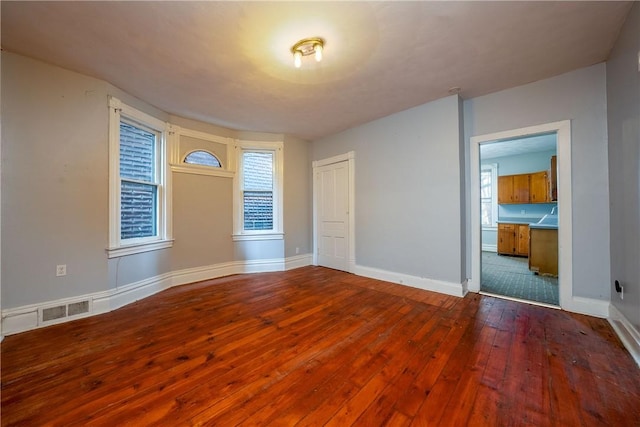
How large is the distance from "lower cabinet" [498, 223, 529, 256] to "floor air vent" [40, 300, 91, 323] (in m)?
8.11

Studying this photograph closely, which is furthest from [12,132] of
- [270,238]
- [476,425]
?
[476,425]

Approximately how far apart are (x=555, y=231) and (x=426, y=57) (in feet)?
12.5

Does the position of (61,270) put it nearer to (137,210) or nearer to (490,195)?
(137,210)

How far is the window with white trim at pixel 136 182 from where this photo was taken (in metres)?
2.82

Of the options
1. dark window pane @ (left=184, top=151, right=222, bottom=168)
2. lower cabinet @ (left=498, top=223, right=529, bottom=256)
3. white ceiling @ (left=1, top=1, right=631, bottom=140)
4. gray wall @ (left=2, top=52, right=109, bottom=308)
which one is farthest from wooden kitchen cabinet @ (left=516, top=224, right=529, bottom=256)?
gray wall @ (left=2, top=52, right=109, bottom=308)

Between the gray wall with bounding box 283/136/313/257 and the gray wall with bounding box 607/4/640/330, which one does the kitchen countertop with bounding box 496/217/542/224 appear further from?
the gray wall with bounding box 283/136/313/257

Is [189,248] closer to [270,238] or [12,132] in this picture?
[270,238]

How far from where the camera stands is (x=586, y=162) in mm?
2551

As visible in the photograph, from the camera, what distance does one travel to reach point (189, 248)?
12.6 ft

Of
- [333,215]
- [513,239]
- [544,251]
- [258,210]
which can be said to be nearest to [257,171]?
[258,210]

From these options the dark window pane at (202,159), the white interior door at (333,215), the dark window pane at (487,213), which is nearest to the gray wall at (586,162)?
the white interior door at (333,215)

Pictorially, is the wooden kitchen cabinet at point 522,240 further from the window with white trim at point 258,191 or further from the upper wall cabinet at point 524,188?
the window with white trim at point 258,191

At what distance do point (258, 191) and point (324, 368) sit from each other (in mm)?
3427

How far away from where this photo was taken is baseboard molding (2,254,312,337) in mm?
2279
